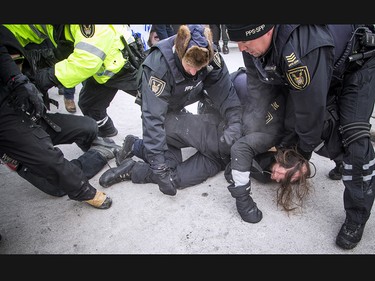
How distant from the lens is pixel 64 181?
1867mm

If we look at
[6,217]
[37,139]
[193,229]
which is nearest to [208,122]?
[193,229]

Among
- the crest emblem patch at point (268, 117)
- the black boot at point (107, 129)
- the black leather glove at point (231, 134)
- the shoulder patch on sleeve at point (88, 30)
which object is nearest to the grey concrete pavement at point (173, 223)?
the black leather glove at point (231, 134)

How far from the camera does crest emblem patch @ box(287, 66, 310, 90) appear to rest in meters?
1.38

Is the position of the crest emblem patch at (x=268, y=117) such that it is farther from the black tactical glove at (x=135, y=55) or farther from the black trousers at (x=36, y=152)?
the black trousers at (x=36, y=152)

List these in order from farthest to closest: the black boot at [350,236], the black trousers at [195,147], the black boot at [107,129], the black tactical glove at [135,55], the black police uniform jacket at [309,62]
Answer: the black boot at [107,129] → the black tactical glove at [135,55] → the black trousers at [195,147] → the black boot at [350,236] → the black police uniform jacket at [309,62]

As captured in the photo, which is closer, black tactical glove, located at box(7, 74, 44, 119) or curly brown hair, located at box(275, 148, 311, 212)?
black tactical glove, located at box(7, 74, 44, 119)

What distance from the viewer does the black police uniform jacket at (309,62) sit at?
53.9 inches

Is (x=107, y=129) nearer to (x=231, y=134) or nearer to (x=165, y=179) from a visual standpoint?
(x=165, y=179)

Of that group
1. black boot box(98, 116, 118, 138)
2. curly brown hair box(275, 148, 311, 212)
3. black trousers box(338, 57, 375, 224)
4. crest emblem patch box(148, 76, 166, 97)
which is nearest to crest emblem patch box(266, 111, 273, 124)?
curly brown hair box(275, 148, 311, 212)

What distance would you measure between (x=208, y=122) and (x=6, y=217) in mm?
1793

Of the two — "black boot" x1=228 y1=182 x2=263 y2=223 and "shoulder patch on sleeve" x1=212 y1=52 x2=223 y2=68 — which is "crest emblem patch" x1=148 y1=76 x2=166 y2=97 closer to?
"shoulder patch on sleeve" x1=212 y1=52 x2=223 y2=68

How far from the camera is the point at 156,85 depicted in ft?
6.41

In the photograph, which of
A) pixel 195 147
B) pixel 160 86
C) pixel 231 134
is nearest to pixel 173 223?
pixel 195 147

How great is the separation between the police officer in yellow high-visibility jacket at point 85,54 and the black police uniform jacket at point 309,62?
1209 millimetres
